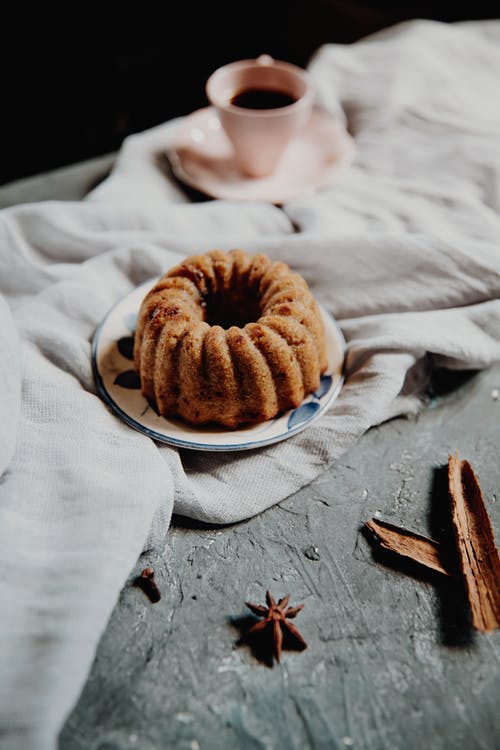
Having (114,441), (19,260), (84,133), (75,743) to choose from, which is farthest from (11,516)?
(84,133)

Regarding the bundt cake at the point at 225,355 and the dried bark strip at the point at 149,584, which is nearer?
the dried bark strip at the point at 149,584

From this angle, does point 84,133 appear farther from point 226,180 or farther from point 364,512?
point 364,512

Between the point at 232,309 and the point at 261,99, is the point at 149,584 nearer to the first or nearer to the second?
the point at 232,309

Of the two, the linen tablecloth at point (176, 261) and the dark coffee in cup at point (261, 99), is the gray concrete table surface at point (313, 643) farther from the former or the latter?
the dark coffee in cup at point (261, 99)

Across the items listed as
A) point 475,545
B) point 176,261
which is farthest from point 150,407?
point 475,545

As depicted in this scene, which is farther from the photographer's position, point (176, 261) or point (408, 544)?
point (176, 261)

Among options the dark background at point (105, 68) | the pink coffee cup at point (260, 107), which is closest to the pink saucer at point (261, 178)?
the pink coffee cup at point (260, 107)
